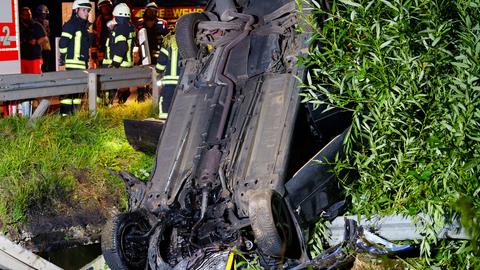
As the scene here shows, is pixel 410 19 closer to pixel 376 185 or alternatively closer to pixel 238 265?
pixel 376 185

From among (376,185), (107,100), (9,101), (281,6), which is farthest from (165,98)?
(376,185)

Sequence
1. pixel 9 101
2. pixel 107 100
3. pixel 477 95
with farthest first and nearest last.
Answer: pixel 107 100 → pixel 9 101 → pixel 477 95

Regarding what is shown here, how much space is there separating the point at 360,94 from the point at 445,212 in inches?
39.0

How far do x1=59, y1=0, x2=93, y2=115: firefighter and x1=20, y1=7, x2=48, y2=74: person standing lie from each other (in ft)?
1.49

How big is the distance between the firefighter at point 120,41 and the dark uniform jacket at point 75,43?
1.87ft

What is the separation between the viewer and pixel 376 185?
6.13m

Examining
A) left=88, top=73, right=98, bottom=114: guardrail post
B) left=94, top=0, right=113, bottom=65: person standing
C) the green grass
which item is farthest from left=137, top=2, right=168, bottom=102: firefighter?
the green grass

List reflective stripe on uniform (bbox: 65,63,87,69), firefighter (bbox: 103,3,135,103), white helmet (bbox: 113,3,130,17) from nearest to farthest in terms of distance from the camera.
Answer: reflective stripe on uniform (bbox: 65,63,87,69) → firefighter (bbox: 103,3,135,103) → white helmet (bbox: 113,3,130,17)

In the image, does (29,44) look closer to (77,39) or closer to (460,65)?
(77,39)

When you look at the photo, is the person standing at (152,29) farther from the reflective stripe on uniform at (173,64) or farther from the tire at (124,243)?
the tire at (124,243)

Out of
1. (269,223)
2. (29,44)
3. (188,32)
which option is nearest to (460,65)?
(269,223)

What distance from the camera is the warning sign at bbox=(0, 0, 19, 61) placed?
34.0 ft

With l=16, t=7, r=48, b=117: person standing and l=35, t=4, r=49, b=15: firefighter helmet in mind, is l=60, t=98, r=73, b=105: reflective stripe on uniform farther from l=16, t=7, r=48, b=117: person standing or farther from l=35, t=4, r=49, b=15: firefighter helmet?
l=35, t=4, r=49, b=15: firefighter helmet

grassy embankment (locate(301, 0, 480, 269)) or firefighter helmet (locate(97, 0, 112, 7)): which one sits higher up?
grassy embankment (locate(301, 0, 480, 269))
